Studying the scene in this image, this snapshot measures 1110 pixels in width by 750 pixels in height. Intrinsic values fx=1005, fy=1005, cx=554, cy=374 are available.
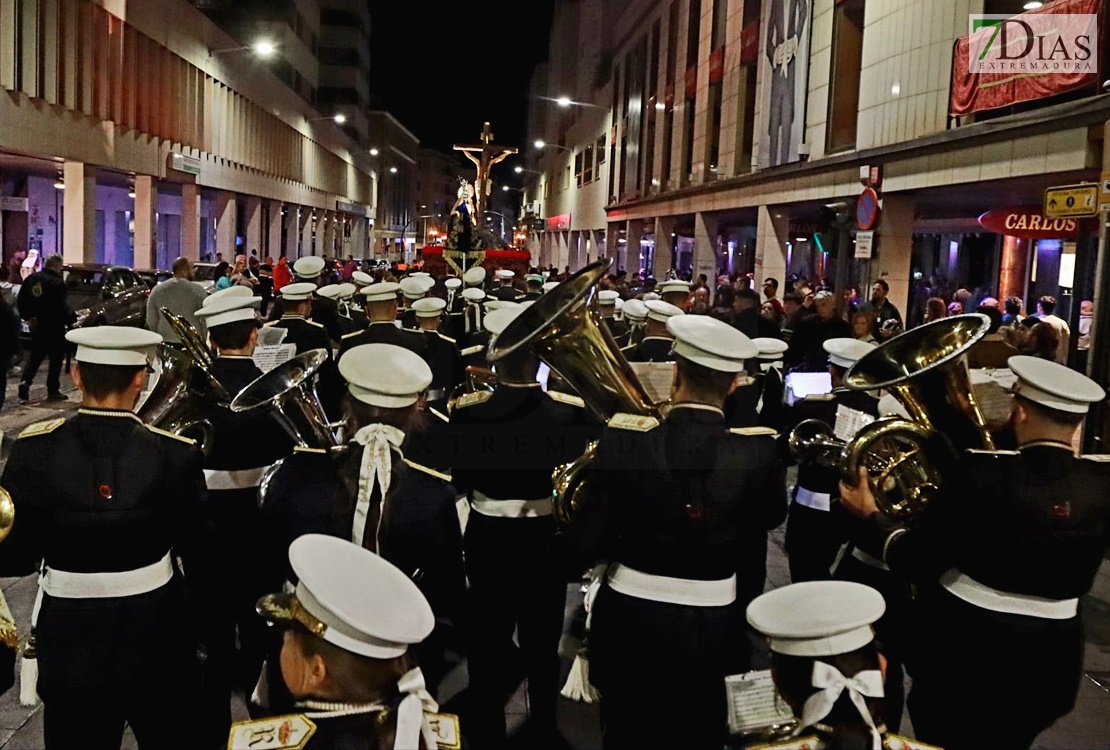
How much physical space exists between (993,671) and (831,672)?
65.3 inches

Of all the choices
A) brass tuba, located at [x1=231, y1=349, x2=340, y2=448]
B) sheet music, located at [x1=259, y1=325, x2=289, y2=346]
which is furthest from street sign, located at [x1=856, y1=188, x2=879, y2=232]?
brass tuba, located at [x1=231, y1=349, x2=340, y2=448]

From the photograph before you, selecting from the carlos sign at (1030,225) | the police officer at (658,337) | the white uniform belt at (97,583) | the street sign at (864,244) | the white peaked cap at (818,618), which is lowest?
the white uniform belt at (97,583)

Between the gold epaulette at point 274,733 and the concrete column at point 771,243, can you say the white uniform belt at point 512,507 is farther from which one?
the concrete column at point 771,243

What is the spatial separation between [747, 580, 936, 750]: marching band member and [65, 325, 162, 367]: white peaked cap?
7.51 ft

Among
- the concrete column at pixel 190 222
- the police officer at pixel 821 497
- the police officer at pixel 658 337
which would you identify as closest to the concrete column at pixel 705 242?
the concrete column at pixel 190 222

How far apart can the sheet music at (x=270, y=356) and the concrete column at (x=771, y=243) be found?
1699 cm

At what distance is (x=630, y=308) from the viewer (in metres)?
8.64

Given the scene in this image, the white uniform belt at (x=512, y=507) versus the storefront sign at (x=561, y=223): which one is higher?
the storefront sign at (x=561, y=223)

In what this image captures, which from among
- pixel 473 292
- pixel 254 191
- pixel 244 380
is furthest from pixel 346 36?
pixel 244 380

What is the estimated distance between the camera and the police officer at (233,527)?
15.1 feet

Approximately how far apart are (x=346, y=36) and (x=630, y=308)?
7431cm

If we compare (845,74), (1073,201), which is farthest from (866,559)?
(845,74)

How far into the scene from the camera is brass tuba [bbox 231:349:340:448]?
11.4ft

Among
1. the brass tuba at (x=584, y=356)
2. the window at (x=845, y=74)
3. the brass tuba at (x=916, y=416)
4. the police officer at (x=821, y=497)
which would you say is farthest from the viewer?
the window at (x=845, y=74)
